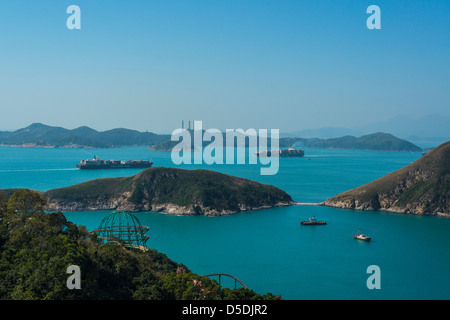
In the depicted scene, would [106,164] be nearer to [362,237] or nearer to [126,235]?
[362,237]

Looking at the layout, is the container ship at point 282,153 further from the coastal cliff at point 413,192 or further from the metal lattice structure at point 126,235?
the metal lattice structure at point 126,235

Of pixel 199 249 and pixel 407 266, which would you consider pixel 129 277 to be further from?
pixel 407 266

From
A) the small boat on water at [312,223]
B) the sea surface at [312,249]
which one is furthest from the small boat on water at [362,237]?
the small boat on water at [312,223]

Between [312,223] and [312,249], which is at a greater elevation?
[312,223]

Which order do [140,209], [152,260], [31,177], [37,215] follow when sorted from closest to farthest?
[37,215]
[152,260]
[140,209]
[31,177]

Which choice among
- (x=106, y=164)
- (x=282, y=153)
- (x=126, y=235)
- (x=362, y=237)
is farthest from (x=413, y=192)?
(x=282, y=153)

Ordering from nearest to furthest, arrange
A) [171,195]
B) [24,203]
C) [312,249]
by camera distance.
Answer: [24,203], [312,249], [171,195]

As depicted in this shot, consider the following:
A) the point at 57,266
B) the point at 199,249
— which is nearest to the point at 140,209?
the point at 199,249

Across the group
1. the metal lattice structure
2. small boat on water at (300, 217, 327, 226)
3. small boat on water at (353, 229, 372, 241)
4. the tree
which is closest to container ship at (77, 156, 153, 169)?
small boat on water at (300, 217, 327, 226)
